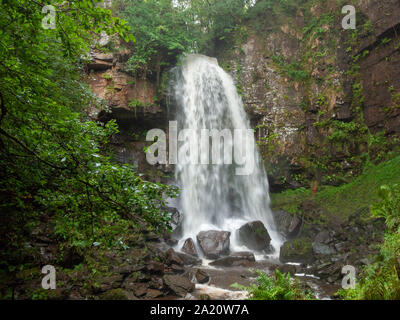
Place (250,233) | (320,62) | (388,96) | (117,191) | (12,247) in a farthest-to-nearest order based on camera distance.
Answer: (320,62) → (388,96) → (250,233) → (12,247) → (117,191)

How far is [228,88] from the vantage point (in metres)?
15.1

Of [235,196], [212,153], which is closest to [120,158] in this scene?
[212,153]

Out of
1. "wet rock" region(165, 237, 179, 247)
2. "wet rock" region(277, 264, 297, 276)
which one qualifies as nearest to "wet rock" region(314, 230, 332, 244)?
"wet rock" region(277, 264, 297, 276)

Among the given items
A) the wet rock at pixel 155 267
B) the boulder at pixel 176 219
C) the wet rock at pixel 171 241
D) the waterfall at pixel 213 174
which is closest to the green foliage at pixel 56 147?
the wet rock at pixel 155 267

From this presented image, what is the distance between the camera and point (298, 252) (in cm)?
914

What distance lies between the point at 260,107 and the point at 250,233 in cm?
789

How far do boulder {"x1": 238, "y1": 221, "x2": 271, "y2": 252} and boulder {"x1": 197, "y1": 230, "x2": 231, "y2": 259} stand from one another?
94 centimetres

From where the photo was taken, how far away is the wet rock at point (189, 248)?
9.46 meters

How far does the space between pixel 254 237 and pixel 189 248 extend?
280cm

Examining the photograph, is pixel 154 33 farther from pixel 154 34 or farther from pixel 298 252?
pixel 298 252

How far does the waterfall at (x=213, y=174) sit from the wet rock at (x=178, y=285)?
4.88 metres

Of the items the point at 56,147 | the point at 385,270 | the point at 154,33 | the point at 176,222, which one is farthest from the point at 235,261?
the point at 154,33

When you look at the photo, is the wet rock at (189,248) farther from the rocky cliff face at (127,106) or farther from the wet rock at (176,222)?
the rocky cliff face at (127,106)
